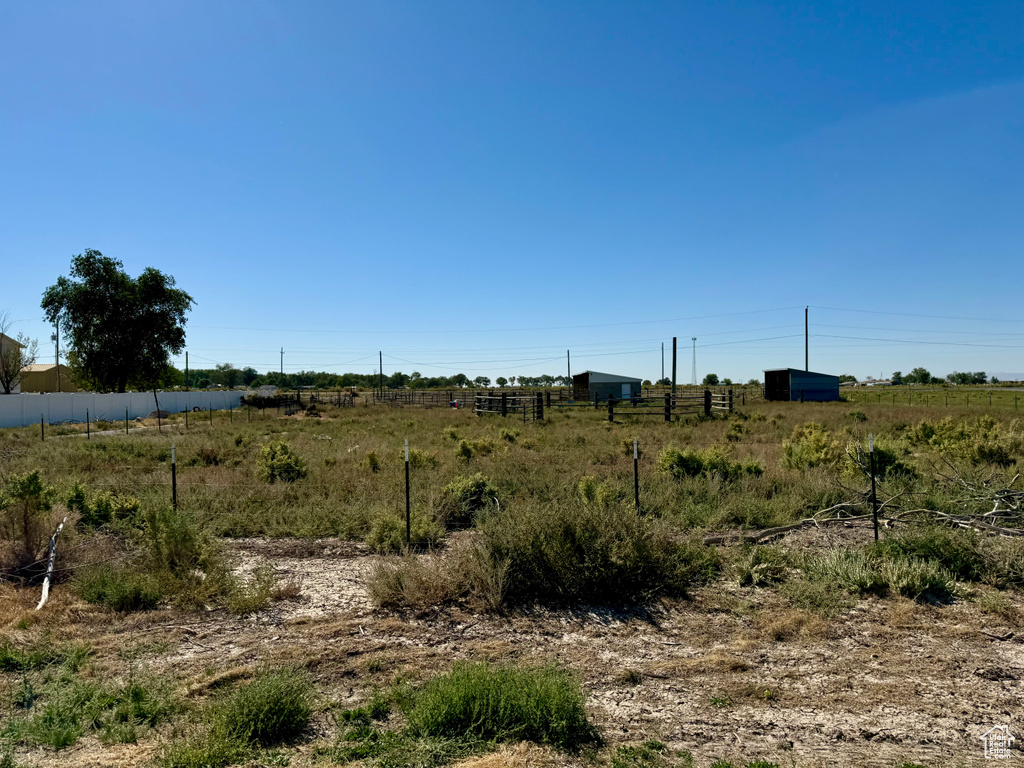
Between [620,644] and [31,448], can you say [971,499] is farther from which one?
[31,448]

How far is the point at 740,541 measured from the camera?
9156 millimetres

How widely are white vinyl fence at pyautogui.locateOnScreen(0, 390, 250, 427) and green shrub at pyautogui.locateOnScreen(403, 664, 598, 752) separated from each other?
3735cm

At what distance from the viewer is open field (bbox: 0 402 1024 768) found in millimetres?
4219

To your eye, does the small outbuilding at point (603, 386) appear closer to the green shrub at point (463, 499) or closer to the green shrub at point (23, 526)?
→ the green shrub at point (463, 499)

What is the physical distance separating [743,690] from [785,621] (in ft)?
5.27

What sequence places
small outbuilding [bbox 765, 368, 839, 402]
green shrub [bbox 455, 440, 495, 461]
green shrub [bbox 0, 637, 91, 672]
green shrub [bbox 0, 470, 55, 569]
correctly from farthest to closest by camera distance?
small outbuilding [bbox 765, 368, 839, 402], green shrub [bbox 455, 440, 495, 461], green shrub [bbox 0, 470, 55, 569], green shrub [bbox 0, 637, 91, 672]

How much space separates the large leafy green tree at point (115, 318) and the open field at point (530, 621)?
39.1 metres

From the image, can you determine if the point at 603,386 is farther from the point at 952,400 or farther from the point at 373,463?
the point at 373,463

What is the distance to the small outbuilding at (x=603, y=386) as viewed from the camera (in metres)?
57.5

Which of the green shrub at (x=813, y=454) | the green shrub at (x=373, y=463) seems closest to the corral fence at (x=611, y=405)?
the green shrub at (x=813, y=454)

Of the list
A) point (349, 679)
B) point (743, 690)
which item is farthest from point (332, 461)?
point (743, 690)

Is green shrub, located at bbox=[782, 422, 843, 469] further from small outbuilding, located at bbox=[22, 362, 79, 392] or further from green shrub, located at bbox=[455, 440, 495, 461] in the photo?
small outbuilding, located at bbox=[22, 362, 79, 392]

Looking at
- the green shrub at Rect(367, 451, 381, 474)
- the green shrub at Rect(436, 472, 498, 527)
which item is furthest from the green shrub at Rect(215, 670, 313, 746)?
the green shrub at Rect(367, 451, 381, 474)

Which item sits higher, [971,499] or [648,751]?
[971,499]
